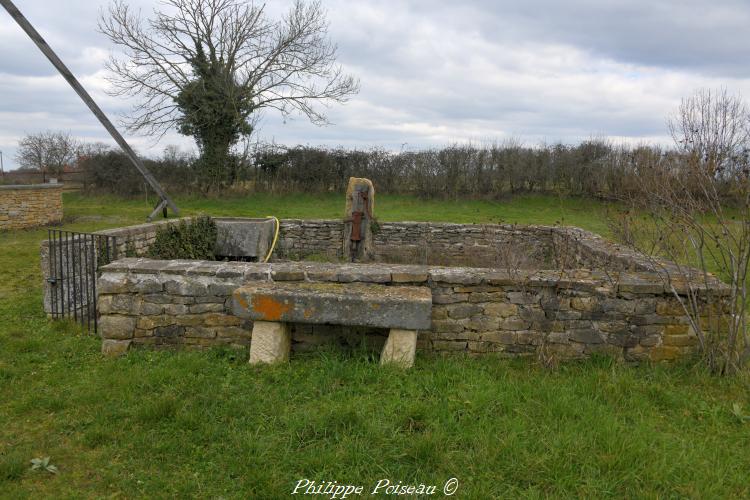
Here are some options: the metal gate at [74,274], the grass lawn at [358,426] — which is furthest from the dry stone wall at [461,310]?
the metal gate at [74,274]

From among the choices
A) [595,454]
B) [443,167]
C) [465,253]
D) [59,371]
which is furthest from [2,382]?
[443,167]

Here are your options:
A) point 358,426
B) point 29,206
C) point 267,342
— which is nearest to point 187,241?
point 267,342

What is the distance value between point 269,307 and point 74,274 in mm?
2689

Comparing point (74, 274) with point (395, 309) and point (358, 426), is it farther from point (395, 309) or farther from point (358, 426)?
point (358, 426)

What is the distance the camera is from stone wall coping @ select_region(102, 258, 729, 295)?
13.8ft

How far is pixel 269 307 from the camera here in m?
3.99

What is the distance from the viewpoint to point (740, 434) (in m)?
3.25

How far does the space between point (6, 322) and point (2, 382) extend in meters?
1.85

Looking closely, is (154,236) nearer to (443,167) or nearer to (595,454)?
(595,454)

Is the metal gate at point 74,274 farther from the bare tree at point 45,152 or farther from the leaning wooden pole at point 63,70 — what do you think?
the bare tree at point 45,152

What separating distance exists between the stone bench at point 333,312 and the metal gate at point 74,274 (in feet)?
7.66

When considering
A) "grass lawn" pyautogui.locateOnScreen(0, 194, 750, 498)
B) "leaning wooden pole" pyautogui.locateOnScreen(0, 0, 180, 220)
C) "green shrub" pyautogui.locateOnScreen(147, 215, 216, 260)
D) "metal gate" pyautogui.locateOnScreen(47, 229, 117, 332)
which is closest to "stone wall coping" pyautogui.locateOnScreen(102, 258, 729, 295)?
"grass lawn" pyautogui.locateOnScreen(0, 194, 750, 498)

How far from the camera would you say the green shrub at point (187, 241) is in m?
7.43

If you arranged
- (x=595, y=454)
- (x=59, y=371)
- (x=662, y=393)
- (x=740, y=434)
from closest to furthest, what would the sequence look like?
1. (x=595, y=454)
2. (x=740, y=434)
3. (x=662, y=393)
4. (x=59, y=371)
